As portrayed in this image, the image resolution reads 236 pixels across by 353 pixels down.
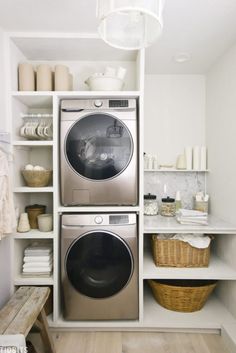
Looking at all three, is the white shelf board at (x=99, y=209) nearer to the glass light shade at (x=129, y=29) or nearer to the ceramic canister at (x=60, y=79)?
the ceramic canister at (x=60, y=79)

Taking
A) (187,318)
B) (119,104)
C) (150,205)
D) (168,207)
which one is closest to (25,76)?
(119,104)

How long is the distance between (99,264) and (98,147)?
0.92m

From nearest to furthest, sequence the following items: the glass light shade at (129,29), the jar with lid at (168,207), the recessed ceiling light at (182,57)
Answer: the glass light shade at (129,29), the recessed ceiling light at (182,57), the jar with lid at (168,207)

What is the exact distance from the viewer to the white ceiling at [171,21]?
5.10 ft

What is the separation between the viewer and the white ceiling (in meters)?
1.56

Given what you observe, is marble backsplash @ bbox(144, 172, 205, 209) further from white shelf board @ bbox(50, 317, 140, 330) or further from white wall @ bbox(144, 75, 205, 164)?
white shelf board @ bbox(50, 317, 140, 330)

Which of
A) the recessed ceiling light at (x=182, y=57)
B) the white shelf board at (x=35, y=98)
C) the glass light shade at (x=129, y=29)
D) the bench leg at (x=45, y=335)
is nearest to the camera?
the glass light shade at (x=129, y=29)

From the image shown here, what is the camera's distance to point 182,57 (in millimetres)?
2244

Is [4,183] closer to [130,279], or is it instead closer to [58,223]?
[58,223]

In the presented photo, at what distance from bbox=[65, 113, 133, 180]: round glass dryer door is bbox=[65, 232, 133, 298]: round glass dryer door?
1.64ft

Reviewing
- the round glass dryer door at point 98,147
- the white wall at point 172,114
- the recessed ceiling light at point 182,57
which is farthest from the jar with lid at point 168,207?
the recessed ceiling light at point 182,57

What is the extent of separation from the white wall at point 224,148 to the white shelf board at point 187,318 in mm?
106

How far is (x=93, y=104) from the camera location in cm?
197

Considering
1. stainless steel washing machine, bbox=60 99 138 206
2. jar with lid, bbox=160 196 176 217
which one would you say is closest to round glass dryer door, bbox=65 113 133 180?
stainless steel washing machine, bbox=60 99 138 206
